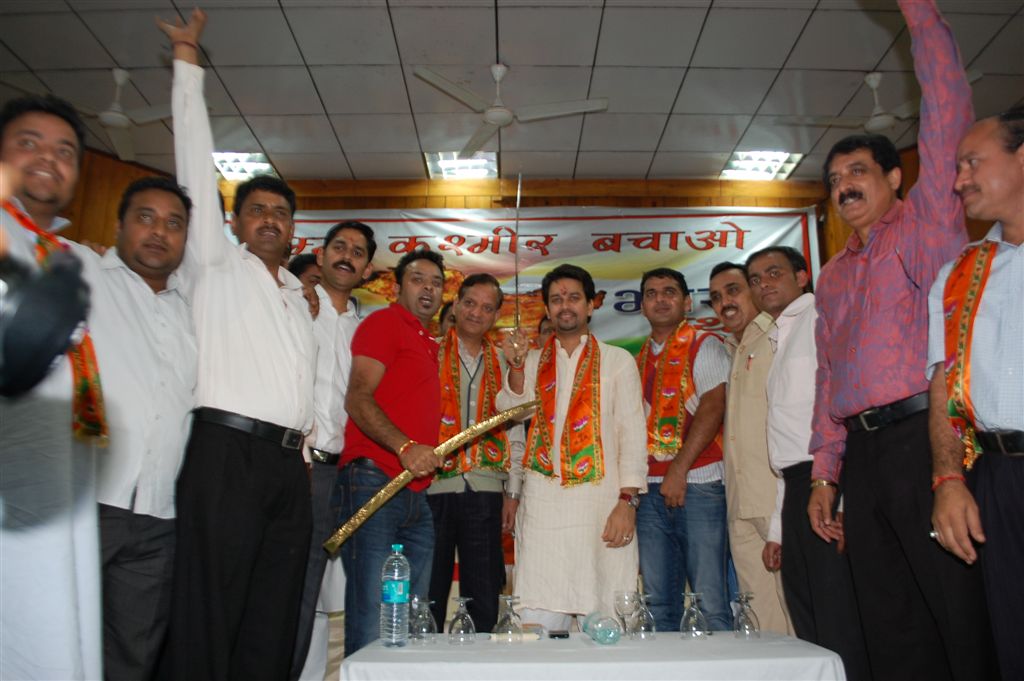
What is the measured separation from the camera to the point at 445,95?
5188mm

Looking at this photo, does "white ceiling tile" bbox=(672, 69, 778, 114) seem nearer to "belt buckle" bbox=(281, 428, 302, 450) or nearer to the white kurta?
the white kurta

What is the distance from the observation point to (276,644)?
2.02 m

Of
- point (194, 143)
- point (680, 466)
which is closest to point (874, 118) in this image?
point (680, 466)

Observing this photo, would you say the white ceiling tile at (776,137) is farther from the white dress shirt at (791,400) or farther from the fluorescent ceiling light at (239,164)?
the fluorescent ceiling light at (239,164)

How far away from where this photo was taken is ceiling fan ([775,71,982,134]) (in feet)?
16.6

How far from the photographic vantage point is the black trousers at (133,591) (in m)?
1.70

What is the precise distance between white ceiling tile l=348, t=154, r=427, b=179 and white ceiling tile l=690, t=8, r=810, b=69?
2518 millimetres

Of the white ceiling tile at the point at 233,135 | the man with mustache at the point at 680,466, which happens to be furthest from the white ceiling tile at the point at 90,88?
the man with mustache at the point at 680,466

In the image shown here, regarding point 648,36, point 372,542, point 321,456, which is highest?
point 648,36

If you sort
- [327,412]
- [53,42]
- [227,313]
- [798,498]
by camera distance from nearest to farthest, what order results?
1. [227,313]
2. [798,498]
3. [327,412]
4. [53,42]

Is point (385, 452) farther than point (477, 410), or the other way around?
point (477, 410)

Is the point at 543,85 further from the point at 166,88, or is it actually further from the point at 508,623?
the point at 508,623

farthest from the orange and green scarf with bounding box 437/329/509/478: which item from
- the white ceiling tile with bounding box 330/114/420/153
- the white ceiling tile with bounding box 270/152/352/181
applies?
the white ceiling tile with bounding box 270/152/352/181

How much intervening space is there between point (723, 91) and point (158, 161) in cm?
472
